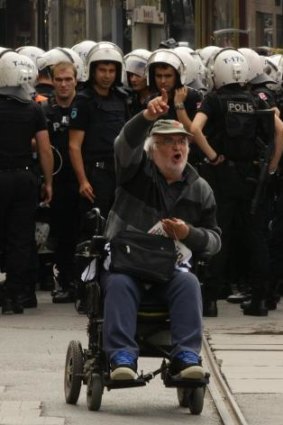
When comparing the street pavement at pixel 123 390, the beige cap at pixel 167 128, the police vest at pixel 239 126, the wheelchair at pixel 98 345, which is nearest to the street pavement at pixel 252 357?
the street pavement at pixel 123 390

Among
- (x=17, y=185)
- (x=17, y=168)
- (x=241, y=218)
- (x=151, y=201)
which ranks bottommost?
(x=241, y=218)

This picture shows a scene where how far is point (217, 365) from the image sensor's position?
10.7 metres

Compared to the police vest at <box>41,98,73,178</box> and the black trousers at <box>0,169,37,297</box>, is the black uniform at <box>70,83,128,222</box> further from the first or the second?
the police vest at <box>41,98,73,178</box>

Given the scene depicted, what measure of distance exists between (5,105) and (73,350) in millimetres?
4661

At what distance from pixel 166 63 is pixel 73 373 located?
5014mm

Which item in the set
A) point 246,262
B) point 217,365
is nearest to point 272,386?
point 217,365

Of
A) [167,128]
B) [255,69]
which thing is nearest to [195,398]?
[167,128]

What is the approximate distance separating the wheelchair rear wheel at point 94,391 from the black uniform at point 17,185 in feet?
15.4

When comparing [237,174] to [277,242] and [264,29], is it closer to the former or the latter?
[277,242]

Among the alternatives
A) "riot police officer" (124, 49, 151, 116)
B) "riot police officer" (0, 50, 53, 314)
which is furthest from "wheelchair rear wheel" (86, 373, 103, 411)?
"riot police officer" (124, 49, 151, 116)

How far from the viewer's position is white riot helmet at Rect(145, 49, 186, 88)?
13469 mm

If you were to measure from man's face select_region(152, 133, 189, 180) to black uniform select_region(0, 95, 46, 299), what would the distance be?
4.41 metres

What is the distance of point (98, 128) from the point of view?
13586 mm

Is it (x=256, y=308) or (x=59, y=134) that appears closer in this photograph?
(x=256, y=308)
